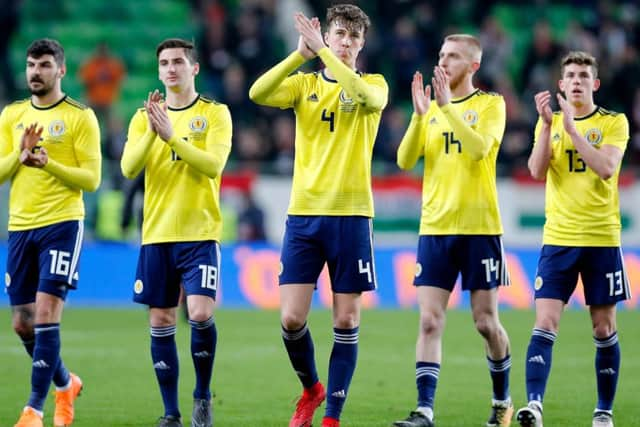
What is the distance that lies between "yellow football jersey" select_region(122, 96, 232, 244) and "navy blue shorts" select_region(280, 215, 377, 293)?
59cm

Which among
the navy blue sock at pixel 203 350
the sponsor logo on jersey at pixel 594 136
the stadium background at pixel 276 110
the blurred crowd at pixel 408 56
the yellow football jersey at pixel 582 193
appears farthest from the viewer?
the blurred crowd at pixel 408 56

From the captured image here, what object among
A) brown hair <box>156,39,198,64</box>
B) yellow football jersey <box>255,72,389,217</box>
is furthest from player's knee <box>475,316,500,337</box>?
brown hair <box>156,39,198,64</box>

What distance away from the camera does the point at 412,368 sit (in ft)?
40.7

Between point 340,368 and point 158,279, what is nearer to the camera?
point 340,368

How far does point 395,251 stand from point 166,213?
1066 cm

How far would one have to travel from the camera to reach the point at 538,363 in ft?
28.5

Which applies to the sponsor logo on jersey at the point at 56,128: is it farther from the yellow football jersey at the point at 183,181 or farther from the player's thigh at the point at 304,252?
the player's thigh at the point at 304,252

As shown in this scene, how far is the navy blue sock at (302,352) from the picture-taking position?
8586 millimetres

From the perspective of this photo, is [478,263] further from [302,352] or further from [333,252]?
[302,352]

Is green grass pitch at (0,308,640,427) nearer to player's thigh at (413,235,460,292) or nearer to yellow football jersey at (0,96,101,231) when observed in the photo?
player's thigh at (413,235,460,292)

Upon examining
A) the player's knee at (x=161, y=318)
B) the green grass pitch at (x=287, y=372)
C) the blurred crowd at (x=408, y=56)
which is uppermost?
the blurred crowd at (x=408, y=56)

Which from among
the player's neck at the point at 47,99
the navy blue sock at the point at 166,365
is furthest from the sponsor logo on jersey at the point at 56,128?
the navy blue sock at the point at 166,365

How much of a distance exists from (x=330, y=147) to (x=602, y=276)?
6.74 feet

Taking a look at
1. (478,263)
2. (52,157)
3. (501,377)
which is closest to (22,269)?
(52,157)
